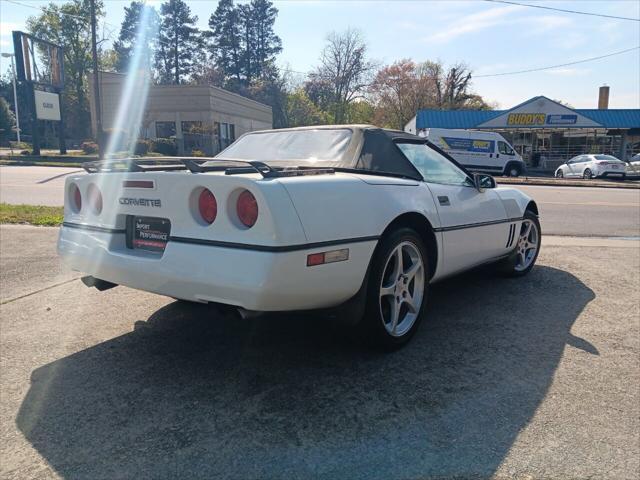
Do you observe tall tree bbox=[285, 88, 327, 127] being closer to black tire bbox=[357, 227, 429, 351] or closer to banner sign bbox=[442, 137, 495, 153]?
banner sign bbox=[442, 137, 495, 153]

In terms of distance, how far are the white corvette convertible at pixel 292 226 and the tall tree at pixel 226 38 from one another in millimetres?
→ 71874

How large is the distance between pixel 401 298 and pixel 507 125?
34.9m

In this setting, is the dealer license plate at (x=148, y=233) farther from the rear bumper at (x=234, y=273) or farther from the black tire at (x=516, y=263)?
the black tire at (x=516, y=263)

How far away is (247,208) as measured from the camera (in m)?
2.66

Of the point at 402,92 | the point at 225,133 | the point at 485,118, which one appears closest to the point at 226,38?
the point at 402,92

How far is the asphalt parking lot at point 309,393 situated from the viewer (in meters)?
2.23

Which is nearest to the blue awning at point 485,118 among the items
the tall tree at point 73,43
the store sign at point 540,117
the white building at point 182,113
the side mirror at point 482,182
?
the store sign at point 540,117

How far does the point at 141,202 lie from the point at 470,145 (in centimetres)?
2597

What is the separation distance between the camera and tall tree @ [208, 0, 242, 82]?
70.6 meters

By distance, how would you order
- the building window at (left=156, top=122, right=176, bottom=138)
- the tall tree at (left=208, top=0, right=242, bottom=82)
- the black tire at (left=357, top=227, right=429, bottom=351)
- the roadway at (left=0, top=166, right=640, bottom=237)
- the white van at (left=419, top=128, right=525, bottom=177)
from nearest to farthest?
the black tire at (left=357, top=227, right=429, bottom=351) < the roadway at (left=0, top=166, right=640, bottom=237) < the white van at (left=419, top=128, right=525, bottom=177) < the building window at (left=156, top=122, right=176, bottom=138) < the tall tree at (left=208, top=0, right=242, bottom=82)

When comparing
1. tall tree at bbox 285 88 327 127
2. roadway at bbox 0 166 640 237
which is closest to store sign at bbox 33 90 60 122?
roadway at bbox 0 166 640 237

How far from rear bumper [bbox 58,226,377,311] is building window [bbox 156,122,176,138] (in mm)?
37052

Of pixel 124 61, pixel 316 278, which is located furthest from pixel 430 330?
pixel 124 61

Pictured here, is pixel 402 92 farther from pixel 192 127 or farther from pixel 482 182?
pixel 482 182
